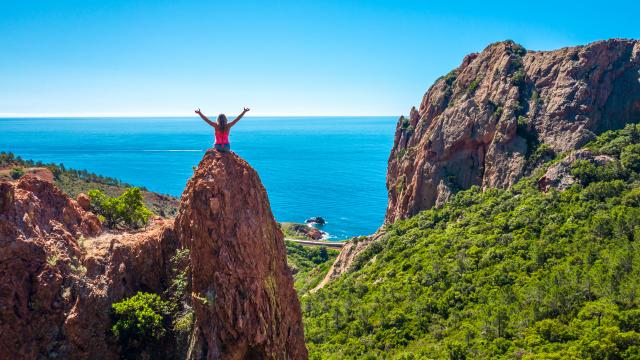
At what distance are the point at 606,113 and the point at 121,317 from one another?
6866cm

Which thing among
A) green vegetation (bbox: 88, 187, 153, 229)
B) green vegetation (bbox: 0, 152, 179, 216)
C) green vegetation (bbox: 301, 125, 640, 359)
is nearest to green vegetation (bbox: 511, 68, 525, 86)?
green vegetation (bbox: 301, 125, 640, 359)

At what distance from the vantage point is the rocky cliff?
20094 millimetres

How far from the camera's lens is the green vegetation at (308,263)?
78062 millimetres

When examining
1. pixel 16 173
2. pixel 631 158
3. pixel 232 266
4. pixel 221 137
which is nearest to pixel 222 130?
pixel 221 137

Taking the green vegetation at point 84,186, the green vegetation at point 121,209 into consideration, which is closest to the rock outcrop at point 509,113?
the green vegetation at point 121,209

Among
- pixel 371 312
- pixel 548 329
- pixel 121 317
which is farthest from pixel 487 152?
pixel 121 317

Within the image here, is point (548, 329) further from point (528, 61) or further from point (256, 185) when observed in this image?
point (528, 61)

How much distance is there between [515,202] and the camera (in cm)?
6094

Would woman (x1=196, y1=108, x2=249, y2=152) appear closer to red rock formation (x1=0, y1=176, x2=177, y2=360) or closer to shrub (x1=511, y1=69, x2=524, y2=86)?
red rock formation (x1=0, y1=176, x2=177, y2=360)

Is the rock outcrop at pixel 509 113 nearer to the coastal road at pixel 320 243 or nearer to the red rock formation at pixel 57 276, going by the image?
the coastal road at pixel 320 243

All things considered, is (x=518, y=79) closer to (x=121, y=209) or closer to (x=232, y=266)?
(x=121, y=209)

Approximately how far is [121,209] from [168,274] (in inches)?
406

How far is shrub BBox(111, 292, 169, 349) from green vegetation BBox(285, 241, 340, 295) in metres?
50.8

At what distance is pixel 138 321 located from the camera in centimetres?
2147
